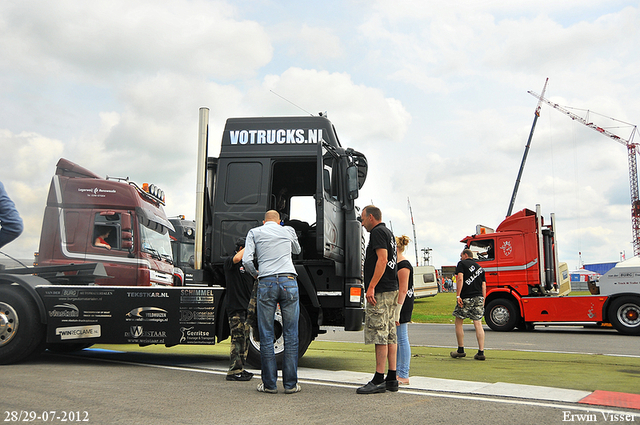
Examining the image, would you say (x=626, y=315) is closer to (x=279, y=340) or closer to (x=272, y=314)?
(x=279, y=340)

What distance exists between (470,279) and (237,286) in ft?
14.0

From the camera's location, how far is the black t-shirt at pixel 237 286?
21.3 feet

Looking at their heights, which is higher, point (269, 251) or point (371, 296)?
point (269, 251)

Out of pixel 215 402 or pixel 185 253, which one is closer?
pixel 215 402

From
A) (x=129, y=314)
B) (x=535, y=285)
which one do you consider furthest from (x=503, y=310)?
(x=129, y=314)

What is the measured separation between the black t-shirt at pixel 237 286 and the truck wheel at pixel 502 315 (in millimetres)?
10840

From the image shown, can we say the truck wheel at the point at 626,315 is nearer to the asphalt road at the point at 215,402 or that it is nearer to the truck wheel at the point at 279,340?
the truck wheel at the point at 279,340

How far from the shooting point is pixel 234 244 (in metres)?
7.47

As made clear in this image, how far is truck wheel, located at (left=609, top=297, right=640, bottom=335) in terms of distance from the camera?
14188 mm

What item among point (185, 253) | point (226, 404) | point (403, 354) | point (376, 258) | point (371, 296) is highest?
point (185, 253)

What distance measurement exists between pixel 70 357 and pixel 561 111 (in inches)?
4258

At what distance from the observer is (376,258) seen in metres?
5.77

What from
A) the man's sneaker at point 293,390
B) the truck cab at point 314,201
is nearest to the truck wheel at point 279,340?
the truck cab at point 314,201

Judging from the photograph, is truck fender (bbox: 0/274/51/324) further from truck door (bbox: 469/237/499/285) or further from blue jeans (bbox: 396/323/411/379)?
truck door (bbox: 469/237/499/285)
